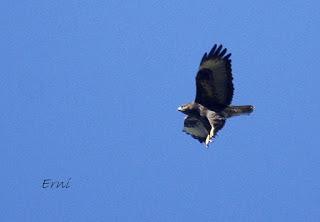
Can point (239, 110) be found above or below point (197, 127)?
above

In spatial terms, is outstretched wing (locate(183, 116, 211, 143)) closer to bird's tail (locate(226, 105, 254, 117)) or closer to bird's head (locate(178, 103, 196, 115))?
bird's head (locate(178, 103, 196, 115))

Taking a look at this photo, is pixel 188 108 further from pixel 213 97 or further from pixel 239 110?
pixel 239 110

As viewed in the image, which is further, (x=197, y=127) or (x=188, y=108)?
(x=197, y=127)

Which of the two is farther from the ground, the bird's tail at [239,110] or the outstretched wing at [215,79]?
the outstretched wing at [215,79]

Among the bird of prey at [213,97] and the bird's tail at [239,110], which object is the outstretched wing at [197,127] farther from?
the bird's tail at [239,110]

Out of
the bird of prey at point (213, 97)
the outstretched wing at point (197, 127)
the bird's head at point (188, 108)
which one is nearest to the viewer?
the bird of prey at point (213, 97)

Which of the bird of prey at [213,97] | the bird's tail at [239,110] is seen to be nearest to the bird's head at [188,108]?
the bird of prey at [213,97]

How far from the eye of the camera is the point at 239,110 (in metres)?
20.7

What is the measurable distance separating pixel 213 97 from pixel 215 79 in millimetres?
431

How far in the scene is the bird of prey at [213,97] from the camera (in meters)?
20.6

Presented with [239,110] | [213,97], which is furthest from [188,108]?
[239,110]

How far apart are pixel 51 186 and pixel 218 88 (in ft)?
15.0

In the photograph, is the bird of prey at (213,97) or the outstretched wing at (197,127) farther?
the outstretched wing at (197,127)

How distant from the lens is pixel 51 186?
22406mm
